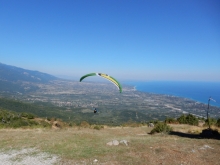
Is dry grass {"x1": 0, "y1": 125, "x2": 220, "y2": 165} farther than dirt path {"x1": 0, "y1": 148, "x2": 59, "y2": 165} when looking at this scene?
Yes

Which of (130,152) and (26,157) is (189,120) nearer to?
(130,152)

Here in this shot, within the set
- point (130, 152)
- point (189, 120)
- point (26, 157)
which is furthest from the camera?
point (189, 120)

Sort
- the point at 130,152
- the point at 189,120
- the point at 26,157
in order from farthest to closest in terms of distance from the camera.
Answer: the point at 189,120 → the point at 130,152 → the point at 26,157

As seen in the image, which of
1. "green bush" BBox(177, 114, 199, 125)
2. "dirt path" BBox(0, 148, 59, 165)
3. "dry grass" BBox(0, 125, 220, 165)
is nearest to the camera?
"dirt path" BBox(0, 148, 59, 165)

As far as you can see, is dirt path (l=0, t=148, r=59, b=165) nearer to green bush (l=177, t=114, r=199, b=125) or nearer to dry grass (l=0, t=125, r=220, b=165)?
dry grass (l=0, t=125, r=220, b=165)

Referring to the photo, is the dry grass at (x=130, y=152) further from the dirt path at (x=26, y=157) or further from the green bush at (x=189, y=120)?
the green bush at (x=189, y=120)

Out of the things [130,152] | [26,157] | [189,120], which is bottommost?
[26,157]

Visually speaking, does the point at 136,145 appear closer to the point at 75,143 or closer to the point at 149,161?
the point at 149,161

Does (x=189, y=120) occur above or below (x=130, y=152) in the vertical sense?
below

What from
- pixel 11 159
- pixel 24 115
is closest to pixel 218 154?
pixel 11 159

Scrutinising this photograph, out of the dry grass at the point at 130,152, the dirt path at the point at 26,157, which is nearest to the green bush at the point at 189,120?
the dry grass at the point at 130,152

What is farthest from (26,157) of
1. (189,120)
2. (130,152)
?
(189,120)

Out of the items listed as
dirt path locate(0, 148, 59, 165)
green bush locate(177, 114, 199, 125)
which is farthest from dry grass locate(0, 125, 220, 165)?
green bush locate(177, 114, 199, 125)
